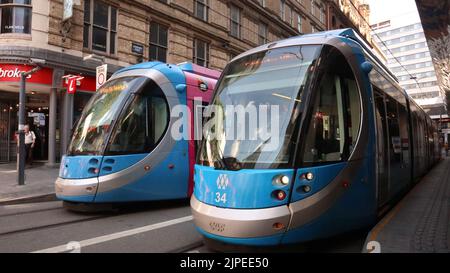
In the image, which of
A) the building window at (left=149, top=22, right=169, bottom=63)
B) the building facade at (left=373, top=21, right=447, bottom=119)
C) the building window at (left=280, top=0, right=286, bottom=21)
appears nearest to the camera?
the building window at (left=149, top=22, right=169, bottom=63)

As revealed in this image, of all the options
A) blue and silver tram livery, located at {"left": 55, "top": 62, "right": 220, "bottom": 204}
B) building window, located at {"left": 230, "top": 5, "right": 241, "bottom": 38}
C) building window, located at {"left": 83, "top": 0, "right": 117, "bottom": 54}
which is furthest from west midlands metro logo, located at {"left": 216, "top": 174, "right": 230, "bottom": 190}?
building window, located at {"left": 230, "top": 5, "right": 241, "bottom": 38}

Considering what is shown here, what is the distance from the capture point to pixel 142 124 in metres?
7.82

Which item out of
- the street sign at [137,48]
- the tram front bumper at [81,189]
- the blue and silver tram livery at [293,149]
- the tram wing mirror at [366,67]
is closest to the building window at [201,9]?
the street sign at [137,48]

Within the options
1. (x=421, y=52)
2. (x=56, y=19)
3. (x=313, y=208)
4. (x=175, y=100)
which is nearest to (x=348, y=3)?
(x=56, y=19)

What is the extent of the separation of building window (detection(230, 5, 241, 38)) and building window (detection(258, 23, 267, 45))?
2761 mm

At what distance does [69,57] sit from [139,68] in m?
8.25

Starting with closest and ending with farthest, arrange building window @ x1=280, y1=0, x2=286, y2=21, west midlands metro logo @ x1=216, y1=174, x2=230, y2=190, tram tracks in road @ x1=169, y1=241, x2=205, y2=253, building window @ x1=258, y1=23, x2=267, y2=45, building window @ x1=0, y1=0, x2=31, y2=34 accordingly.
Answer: west midlands metro logo @ x1=216, y1=174, x2=230, y2=190
tram tracks in road @ x1=169, y1=241, x2=205, y2=253
building window @ x1=0, y1=0, x2=31, y2=34
building window @ x1=258, y1=23, x2=267, y2=45
building window @ x1=280, y1=0, x2=286, y2=21

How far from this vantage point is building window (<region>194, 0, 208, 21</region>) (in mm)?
21828

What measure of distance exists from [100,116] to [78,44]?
9.24 meters

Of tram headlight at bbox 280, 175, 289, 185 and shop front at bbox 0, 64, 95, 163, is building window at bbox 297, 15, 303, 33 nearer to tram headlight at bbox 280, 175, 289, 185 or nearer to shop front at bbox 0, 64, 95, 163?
Answer: shop front at bbox 0, 64, 95, 163

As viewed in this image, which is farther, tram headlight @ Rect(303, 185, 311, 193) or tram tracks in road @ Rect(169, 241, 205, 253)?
tram tracks in road @ Rect(169, 241, 205, 253)

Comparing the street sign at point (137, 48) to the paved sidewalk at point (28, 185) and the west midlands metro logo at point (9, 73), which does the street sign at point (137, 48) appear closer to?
the west midlands metro logo at point (9, 73)

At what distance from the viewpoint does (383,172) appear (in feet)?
20.6

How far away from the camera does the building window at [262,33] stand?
27816 millimetres
